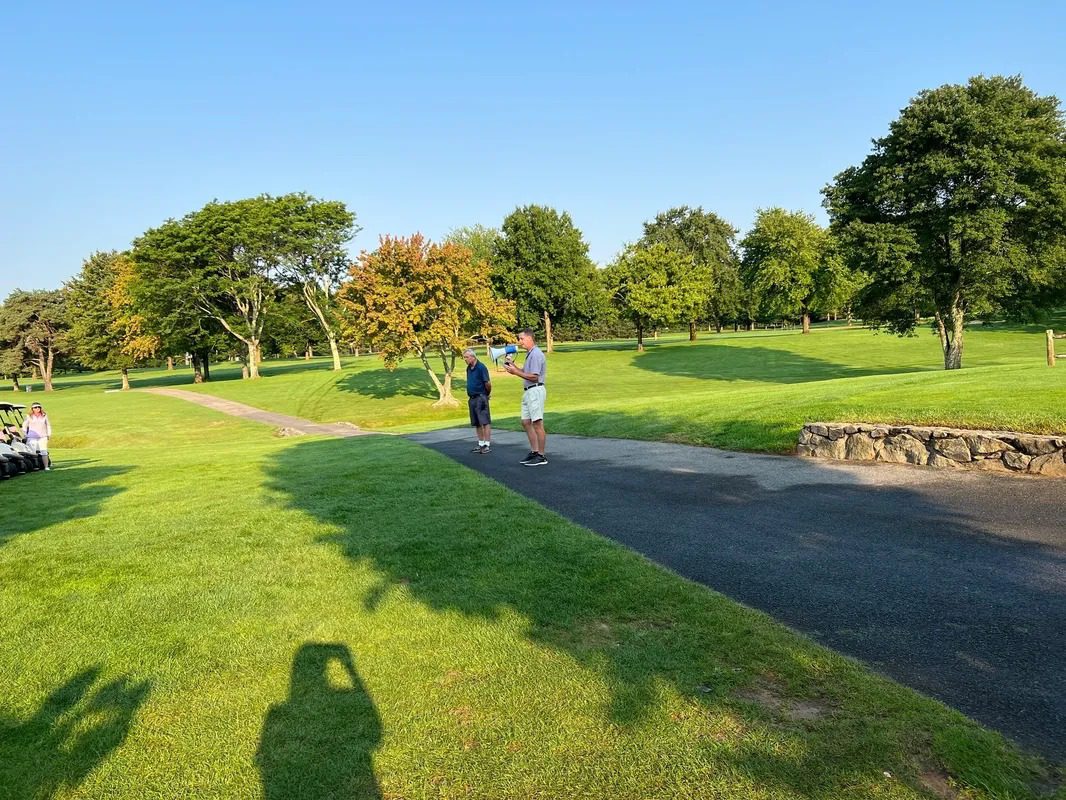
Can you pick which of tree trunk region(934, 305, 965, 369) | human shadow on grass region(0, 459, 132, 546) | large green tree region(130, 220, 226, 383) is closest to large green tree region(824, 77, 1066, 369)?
tree trunk region(934, 305, 965, 369)

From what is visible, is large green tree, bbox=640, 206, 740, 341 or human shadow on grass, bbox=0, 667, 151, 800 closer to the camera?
human shadow on grass, bbox=0, 667, 151, 800

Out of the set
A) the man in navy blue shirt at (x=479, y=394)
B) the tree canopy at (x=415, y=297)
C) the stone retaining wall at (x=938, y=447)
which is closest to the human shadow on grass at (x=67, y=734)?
the stone retaining wall at (x=938, y=447)

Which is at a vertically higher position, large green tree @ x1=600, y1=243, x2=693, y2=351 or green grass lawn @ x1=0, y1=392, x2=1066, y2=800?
large green tree @ x1=600, y1=243, x2=693, y2=351

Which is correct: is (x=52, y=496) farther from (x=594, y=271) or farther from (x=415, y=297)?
(x=594, y=271)

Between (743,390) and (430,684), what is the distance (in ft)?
68.5

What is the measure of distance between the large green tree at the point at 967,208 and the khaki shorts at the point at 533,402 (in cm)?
2373

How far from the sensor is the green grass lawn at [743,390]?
11.2 m

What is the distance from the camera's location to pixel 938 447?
356 inches

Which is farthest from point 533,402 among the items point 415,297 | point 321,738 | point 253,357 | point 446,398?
point 253,357

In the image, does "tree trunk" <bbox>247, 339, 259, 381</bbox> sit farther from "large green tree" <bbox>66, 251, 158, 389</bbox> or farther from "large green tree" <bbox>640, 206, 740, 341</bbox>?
"large green tree" <bbox>640, 206, 740, 341</bbox>

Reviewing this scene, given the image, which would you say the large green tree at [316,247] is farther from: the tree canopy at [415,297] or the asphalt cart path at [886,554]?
the asphalt cart path at [886,554]

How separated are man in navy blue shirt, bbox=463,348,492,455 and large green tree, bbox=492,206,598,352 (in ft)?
168

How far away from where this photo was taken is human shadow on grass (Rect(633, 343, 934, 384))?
3894cm

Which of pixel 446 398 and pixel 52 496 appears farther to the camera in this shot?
pixel 446 398
